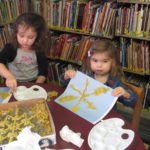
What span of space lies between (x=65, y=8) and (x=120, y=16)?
646mm

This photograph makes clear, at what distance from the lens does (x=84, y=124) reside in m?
0.92

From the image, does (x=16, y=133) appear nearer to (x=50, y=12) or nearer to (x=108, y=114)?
(x=108, y=114)

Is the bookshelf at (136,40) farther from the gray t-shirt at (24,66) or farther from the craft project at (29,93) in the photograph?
the craft project at (29,93)

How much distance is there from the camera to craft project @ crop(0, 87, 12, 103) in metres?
1.06

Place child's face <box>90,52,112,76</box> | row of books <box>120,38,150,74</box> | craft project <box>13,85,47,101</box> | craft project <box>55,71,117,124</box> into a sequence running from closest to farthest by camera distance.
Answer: craft project <box>55,71,117,124</box>
craft project <box>13,85,47,101</box>
child's face <box>90,52,112,76</box>
row of books <box>120,38,150,74</box>

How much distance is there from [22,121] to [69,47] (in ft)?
5.38

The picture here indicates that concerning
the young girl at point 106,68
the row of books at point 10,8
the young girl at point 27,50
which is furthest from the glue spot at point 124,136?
the row of books at point 10,8

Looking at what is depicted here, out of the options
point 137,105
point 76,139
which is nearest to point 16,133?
point 76,139

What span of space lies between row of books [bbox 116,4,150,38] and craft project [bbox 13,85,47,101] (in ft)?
3.78

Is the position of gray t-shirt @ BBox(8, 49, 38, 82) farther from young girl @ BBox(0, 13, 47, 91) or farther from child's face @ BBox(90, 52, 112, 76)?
child's face @ BBox(90, 52, 112, 76)

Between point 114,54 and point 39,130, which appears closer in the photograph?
point 39,130

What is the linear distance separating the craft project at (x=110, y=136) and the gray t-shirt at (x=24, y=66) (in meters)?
0.90

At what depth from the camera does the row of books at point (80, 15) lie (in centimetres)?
199

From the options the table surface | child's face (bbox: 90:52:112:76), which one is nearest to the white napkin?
the table surface
